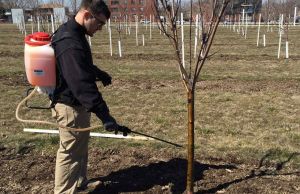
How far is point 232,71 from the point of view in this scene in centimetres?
1230

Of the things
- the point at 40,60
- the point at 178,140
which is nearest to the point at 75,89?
the point at 40,60

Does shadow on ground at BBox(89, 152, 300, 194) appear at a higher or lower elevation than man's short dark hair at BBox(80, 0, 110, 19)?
lower

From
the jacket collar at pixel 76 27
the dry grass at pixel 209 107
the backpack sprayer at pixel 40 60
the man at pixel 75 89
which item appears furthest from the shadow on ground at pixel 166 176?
the jacket collar at pixel 76 27

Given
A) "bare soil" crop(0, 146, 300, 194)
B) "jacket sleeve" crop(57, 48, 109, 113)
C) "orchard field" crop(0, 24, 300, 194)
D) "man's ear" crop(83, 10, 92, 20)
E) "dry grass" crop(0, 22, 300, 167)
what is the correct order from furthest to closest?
"dry grass" crop(0, 22, 300, 167), "orchard field" crop(0, 24, 300, 194), "bare soil" crop(0, 146, 300, 194), "man's ear" crop(83, 10, 92, 20), "jacket sleeve" crop(57, 48, 109, 113)

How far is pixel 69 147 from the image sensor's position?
3.65 metres

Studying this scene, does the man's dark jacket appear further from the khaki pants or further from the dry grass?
the dry grass

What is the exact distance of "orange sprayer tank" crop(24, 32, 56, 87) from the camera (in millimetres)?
3283

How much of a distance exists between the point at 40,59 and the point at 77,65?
13.8 inches

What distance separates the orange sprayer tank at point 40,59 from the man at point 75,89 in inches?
2.5

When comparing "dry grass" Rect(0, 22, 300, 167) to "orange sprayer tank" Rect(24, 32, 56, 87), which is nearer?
"orange sprayer tank" Rect(24, 32, 56, 87)

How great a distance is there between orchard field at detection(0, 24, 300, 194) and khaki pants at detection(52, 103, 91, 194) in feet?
1.79

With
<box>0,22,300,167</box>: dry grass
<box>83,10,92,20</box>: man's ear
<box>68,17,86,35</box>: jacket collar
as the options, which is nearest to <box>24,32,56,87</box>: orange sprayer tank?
<box>68,17,86,35</box>: jacket collar

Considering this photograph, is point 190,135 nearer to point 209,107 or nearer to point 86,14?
point 86,14

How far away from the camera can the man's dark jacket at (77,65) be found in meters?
3.19
